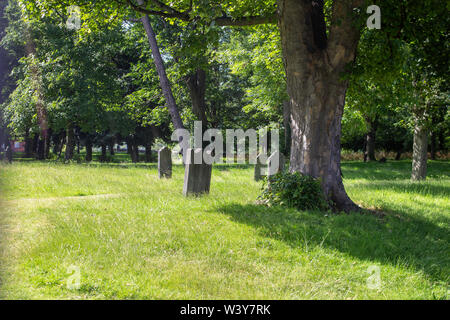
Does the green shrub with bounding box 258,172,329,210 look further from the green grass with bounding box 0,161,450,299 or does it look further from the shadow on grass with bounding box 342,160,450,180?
the shadow on grass with bounding box 342,160,450,180

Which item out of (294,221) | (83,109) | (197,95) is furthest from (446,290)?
(83,109)

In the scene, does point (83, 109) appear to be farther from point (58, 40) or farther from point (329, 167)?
point (329, 167)

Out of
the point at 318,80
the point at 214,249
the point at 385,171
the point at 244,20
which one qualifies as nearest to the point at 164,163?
the point at 244,20

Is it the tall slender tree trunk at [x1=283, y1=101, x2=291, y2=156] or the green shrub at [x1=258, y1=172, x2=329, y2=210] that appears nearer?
the green shrub at [x1=258, y1=172, x2=329, y2=210]

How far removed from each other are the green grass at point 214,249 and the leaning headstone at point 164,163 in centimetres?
530

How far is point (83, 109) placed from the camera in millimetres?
22266

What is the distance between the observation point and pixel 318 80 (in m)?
8.07

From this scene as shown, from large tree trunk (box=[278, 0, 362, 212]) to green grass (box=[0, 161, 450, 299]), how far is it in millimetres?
1231

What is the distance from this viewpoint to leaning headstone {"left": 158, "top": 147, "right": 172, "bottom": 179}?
1431cm

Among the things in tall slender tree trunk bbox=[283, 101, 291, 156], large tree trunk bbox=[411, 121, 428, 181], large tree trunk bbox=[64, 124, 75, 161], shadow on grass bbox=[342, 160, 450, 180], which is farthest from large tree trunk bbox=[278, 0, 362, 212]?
large tree trunk bbox=[64, 124, 75, 161]

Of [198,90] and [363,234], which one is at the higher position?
[198,90]

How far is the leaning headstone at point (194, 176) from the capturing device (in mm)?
9703

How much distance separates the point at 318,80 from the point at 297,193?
99.1 inches

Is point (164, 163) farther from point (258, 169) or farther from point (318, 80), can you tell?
point (318, 80)
